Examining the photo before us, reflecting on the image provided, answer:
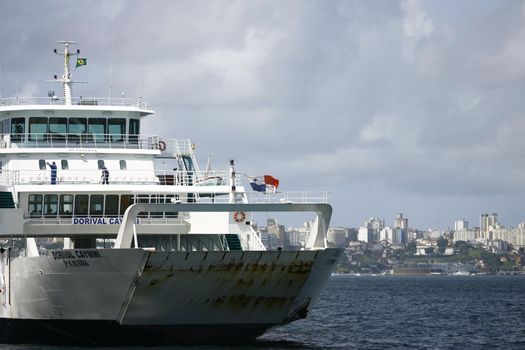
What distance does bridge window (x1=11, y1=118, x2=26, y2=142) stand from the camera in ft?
148

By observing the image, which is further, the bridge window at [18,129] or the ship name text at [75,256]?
the bridge window at [18,129]

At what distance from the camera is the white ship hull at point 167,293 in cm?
3706

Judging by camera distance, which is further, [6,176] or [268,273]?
[6,176]

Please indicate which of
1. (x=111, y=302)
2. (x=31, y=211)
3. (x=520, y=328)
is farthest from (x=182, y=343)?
(x=520, y=328)

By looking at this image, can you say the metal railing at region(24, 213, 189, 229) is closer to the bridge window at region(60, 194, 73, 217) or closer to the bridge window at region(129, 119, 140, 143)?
the bridge window at region(60, 194, 73, 217)

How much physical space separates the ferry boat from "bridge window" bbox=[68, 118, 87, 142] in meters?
0.04

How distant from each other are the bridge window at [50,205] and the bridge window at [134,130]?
501cm

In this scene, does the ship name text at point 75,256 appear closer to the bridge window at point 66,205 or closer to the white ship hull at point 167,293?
the white ship hull at point 167,293

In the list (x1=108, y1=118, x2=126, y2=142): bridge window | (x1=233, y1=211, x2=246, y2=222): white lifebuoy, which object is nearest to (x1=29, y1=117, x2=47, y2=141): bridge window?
(x1=108, y1=118, x2=126, y2=142): bridge window

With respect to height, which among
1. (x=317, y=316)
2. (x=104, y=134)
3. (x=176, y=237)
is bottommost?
(x=317, y=316)

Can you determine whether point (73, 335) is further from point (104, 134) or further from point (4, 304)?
point (104, 134)

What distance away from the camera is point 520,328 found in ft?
187

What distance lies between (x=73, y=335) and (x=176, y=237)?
5.17 metres

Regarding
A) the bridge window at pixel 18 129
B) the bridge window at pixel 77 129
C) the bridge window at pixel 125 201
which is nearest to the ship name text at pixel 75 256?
the bridge window at pixel 125 201
